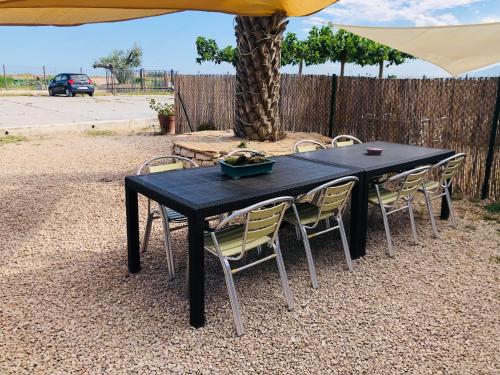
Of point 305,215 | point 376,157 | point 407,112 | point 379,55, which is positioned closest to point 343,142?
point 407,112

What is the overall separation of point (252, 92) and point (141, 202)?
2493 mm

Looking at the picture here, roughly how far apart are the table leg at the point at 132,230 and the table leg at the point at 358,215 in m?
1.92

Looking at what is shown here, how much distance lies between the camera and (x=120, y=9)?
14.6 feet

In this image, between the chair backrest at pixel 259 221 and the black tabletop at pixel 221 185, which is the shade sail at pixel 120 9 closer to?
the black tabletop at pixel 221 185

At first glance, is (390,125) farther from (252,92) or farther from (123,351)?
(123,351)

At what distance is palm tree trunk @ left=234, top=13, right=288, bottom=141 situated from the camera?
6.44m

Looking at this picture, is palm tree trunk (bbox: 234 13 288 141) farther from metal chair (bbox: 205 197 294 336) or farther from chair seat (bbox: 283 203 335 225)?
metal chair (bbox: 205 197 294 336)

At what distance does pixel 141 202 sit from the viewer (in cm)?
555

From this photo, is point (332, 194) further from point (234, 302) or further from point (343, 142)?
point (343, 142)

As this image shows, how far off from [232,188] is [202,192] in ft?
0.80

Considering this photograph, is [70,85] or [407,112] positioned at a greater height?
[70,85]

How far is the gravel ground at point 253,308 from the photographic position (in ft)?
8.18

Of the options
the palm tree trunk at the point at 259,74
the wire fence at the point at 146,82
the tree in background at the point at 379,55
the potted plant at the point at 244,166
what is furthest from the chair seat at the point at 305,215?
the wire fence at the point at 146,82

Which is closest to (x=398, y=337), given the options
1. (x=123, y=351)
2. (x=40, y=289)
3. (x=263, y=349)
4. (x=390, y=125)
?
(x=263, y=349)
